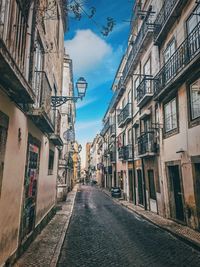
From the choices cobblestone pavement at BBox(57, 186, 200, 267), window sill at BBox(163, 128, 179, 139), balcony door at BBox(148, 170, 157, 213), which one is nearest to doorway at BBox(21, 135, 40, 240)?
cobblestone pavement at BBox(57, 186, 200, 267)

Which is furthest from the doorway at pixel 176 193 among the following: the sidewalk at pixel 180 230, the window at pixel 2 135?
the window at pixel 2 135

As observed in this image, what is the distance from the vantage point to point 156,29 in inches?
526

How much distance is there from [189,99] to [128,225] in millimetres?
6170

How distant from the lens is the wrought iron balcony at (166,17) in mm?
10666

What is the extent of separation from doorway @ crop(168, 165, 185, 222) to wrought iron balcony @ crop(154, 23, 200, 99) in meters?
4.12

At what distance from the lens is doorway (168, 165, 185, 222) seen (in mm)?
10750

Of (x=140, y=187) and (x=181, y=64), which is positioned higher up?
(x=181, y=64)

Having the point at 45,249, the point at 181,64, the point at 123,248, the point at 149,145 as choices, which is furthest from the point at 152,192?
the point at 45,249

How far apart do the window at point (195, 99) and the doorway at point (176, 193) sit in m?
3.00

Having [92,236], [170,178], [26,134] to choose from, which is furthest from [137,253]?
[170,178]

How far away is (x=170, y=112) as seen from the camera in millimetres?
11672

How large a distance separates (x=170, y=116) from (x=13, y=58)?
31.0 ft

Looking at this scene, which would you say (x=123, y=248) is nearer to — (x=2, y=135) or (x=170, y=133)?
(x=2, y=135)

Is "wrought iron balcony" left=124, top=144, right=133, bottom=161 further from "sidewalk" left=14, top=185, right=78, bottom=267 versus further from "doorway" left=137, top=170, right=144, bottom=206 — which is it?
"sidewalk" left=14, top=185, right=78, bottom=267
